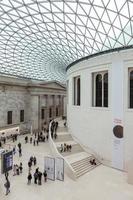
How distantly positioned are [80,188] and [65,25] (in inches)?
958

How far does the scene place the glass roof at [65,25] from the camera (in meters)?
25.9

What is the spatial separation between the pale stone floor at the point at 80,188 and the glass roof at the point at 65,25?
1943cm

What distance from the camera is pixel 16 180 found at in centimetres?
1831

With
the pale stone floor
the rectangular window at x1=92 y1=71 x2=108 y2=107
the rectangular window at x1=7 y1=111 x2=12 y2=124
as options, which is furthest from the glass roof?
the pale stone floor

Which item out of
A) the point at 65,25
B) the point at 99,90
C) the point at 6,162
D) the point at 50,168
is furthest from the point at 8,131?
the point at 6,162

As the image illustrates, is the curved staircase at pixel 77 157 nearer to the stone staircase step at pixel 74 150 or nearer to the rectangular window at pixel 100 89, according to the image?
the stone staircase step at pixel 74 150

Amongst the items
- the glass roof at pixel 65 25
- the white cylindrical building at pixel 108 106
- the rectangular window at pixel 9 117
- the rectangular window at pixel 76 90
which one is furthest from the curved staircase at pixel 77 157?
the glass roof at pixel 65 25

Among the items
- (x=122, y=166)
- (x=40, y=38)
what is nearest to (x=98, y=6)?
(x=40, y=38)

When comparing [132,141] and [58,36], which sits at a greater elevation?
[58,36]

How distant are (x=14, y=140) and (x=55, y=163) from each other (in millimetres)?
21149

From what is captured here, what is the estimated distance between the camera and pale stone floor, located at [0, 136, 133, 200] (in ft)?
50.1

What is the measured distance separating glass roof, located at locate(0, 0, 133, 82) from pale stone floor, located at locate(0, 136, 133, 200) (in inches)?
765

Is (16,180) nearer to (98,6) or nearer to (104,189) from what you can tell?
(104,189)

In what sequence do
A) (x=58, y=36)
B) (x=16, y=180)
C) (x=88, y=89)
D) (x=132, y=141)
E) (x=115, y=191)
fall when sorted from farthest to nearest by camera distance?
(x=58, y=36) < (x=88, y=89) < (x=132, y=141) < (x=16, y=180) < (x=115, y=191)
